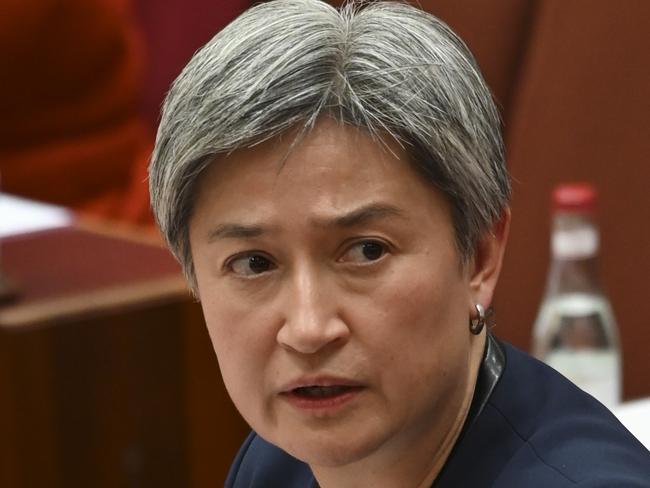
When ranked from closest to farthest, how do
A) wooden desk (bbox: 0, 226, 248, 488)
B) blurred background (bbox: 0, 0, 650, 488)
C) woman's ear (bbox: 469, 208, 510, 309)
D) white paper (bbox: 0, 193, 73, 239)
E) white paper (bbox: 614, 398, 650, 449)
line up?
1. woman's ear (bbox: 469, 208, 510, 309)
2. white paper (bbox: 614, 398, 650, 449)
3. blurred background (bbox: 0, 0, 650, 488)
4. wooden desk (bbox: 0, 226, 248, 488)
5. white paper (bbox: 0, 193, 73, 239)

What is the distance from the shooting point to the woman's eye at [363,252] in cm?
105

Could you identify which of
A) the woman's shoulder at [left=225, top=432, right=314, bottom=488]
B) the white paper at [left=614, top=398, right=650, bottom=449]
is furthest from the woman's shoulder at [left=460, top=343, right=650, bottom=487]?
the white paper at [left=614, top=398, right=650, bottom=449]

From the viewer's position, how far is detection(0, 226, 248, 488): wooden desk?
2.48 metres

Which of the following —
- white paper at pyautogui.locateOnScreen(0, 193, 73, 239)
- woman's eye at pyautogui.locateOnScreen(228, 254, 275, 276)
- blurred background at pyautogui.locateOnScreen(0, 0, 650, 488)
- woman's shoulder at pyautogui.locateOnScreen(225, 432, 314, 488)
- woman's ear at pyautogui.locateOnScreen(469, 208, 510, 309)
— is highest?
white paper at pyautogui.locateOnScreen(0, 193, 73, 239)

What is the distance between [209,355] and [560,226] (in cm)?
99

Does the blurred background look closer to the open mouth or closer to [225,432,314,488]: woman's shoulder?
[225,432,314,488]: woman's shoulder

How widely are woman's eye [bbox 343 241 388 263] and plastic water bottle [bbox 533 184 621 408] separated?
0.86 metres

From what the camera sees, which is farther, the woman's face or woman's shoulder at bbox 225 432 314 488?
woman's shoulder at bbox 225 432 314 488

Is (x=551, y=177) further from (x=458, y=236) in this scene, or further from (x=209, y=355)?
(x=458, y=236)

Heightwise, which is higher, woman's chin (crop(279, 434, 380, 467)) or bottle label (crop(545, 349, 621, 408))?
bottle label (crop(545, 349, 621, 408))

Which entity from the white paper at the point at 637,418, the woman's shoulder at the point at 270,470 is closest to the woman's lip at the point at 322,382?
the woman's shoulder at the point at 270,470

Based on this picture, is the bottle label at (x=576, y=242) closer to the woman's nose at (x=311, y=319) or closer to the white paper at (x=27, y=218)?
the woman's nose at (x=311, y=319)

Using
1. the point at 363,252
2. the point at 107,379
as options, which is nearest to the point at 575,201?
the point at 363,252

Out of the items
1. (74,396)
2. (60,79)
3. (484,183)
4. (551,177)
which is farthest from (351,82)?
(60,79)
